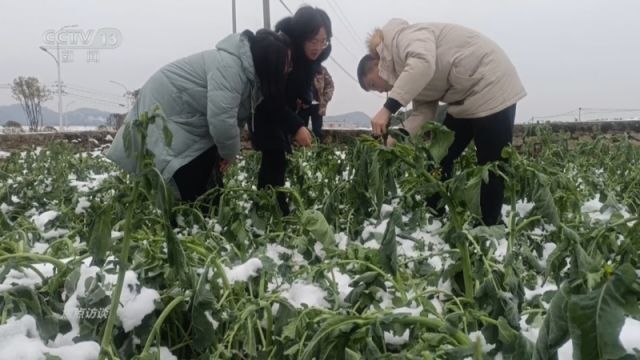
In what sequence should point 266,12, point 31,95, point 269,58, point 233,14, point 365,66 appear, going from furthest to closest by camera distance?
point 31,95 → point 233,14 → point 266,12 → point 365,66 → point 269,58

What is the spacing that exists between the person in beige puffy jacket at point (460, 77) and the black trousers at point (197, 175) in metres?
0.69

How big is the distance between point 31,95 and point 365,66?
638 inches

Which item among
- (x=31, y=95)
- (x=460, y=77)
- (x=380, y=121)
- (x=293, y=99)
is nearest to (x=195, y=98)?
(x=293, y=99)

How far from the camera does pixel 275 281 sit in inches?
55.1

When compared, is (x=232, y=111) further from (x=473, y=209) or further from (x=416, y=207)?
(x=473, y=209)

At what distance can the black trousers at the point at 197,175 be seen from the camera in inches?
95.0

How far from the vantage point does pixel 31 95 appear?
16.7m

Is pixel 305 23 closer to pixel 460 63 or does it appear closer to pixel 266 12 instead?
pixel 460 63

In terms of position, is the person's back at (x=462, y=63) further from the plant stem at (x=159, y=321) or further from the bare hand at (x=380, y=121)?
the plant stem at (x=159, y=321)

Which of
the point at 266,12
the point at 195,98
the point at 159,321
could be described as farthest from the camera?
the point at 266,12

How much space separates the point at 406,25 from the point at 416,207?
32.0 inches

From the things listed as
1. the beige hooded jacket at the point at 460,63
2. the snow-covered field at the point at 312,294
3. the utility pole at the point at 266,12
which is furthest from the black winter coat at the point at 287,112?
the utility pole at the point at 266,12

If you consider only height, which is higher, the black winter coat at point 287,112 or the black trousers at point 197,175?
the black winter coat at point 287,112

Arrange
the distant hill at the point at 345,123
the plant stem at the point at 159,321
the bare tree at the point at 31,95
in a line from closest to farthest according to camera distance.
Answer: the plant stem at the point at 159,321 → the distant hill at the point at 345,123 → the bare tree at the point at 31,95
